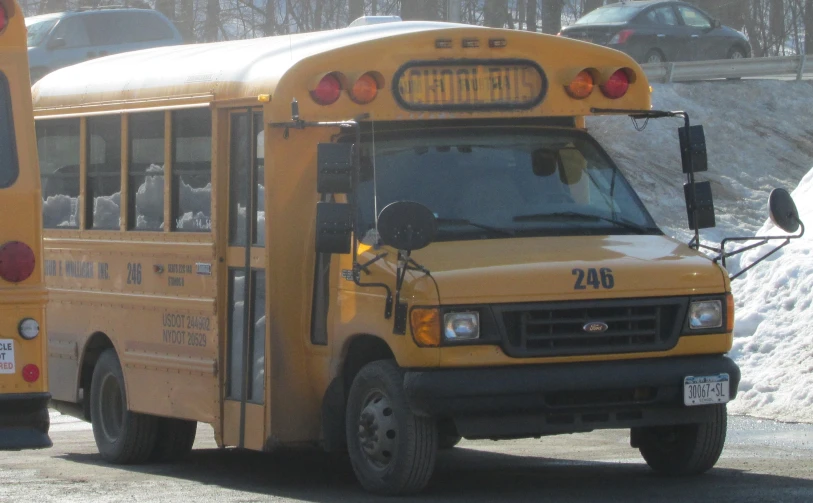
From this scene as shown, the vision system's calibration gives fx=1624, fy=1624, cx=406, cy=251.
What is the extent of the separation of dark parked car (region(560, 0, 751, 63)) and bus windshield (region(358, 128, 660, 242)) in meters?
19.7

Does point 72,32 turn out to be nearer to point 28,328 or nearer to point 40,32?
point 40,32

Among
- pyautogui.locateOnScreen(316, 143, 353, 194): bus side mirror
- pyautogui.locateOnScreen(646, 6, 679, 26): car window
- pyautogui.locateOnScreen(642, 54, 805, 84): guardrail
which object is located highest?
pyautogui.locateOnScreen(646, 6, 679, 26): car window

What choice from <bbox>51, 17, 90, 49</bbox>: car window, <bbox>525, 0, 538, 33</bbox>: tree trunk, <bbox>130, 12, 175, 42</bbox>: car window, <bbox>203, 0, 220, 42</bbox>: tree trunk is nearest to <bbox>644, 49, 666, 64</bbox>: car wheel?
<bbox>525, 0, 538, 33</bbox>: tree trunk

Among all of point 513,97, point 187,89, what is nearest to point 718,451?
point 513,97

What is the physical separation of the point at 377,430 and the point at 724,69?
21.7 meters

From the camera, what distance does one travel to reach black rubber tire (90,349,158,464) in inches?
407

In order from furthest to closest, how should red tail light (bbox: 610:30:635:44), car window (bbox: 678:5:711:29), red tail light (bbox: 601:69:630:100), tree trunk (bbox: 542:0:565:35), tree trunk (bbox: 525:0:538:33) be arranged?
tree trunk (bbox: 525:0:538:33)
tree trunk (bbox: 542:0:565:35)
car window (bbox: 678:5:711:29)
red tail light (bbox: 610:30:635:44)
red tail light (bbox: 601:69:630:100)

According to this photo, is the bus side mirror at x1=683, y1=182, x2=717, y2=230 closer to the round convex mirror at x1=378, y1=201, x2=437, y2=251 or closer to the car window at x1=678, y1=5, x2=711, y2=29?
the round convex mirror at x1=378, y1=201, x2=437, y2=251

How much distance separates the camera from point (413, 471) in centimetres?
788

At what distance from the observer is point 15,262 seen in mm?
7324

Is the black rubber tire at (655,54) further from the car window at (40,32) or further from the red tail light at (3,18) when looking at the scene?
the red tail light at (3,18)

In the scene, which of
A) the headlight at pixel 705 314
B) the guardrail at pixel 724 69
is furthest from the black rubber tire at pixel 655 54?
the headlight at pixel 705 314

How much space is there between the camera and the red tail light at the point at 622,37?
28766 millimetres

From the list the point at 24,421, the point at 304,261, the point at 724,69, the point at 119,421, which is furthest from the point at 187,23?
the point at 24,421
